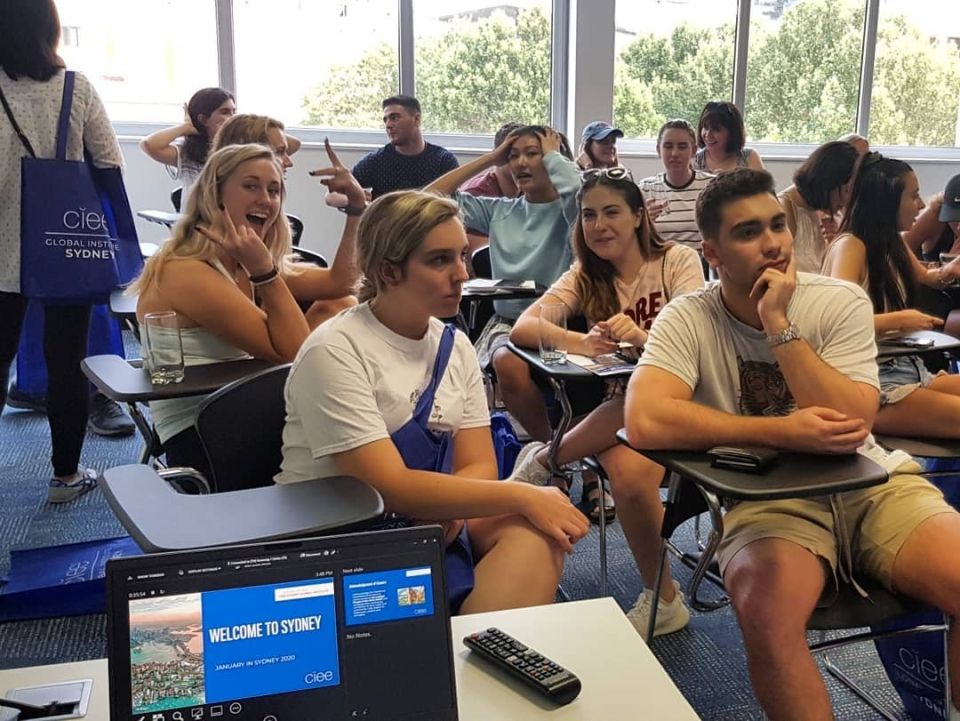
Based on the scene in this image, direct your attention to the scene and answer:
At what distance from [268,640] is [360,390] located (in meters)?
0.75

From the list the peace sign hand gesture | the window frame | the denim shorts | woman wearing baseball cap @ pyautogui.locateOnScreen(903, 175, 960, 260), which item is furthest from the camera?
the window frame

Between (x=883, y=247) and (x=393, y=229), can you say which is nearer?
(x=393, y=229)

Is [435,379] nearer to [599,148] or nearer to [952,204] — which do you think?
[952,204]

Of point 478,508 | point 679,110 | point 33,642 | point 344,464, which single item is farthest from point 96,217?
point 679,110

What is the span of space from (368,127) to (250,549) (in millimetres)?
5539

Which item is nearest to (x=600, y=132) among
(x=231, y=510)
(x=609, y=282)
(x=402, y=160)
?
(x=402, y=160)

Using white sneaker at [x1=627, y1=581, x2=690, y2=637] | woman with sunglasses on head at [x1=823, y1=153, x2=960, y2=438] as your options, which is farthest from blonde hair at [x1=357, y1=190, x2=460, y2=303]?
woman with sunglasses on head at [x1=823, y1=153, x2=960, y2=438]

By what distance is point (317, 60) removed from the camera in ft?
19.4

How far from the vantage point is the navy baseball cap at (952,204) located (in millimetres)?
3338

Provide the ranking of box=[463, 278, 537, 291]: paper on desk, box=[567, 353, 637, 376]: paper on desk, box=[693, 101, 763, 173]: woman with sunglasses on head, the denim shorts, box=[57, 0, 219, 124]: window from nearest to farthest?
box=[567, 353, 637, 376]: paper on desk
the denim shorts
box=[463, 278, 537, 291]: paper on desk
box=[693, 101, 763, 173]: woman with sunglasses on head
box=[57, 0, 219, 124]: window

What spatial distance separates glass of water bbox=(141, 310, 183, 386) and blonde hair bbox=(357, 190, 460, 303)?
0.57 metres

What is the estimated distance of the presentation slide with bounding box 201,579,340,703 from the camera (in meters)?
0.80

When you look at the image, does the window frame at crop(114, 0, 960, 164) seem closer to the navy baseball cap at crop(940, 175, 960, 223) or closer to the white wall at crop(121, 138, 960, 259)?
the white wall at crop(121, 138, 960, 259)

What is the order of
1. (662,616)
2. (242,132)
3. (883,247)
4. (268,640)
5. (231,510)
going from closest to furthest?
(268,640), (231,510), (662,616), (883,247), (242,132)
